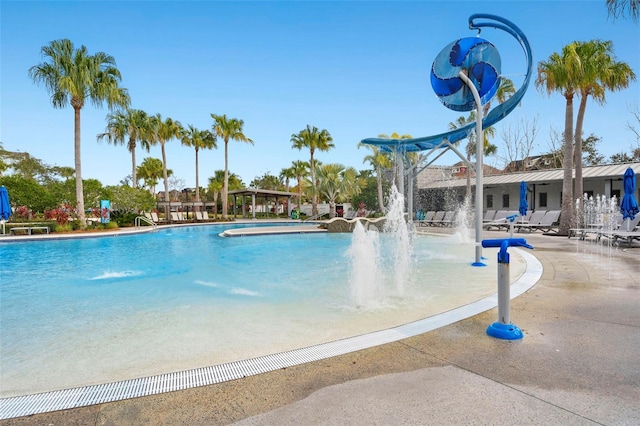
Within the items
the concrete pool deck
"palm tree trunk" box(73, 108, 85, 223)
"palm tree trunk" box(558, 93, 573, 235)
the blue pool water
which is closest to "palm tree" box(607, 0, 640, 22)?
the blue pool water

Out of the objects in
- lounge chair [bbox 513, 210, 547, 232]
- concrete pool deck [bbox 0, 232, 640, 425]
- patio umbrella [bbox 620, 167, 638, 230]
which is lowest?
concrete pool deck [bbox 0, 232, 640, 425]

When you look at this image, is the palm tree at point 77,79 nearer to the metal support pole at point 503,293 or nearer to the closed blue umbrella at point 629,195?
the metal support pole at point 503,293

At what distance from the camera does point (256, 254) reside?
12102mm

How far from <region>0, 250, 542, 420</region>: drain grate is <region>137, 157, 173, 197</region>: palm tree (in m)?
51.2

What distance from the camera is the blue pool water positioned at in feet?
11.8

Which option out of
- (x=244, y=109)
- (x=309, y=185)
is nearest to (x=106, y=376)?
(x=309, y=185)

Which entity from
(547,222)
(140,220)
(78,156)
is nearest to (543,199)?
(547,222)

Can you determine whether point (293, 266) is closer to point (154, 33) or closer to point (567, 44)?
point (154, 33)

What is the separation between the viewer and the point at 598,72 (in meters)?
13.9

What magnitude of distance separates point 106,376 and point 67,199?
2741 centimetres

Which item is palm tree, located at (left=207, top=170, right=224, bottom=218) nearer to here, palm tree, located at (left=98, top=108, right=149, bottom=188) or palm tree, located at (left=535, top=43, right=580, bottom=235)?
palm tree, located at (left=98, top=108, right=149, bottom=188)

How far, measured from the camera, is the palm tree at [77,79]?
65.5 ft

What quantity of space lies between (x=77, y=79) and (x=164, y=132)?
14732 mm

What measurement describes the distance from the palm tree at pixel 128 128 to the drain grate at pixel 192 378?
33.0m
